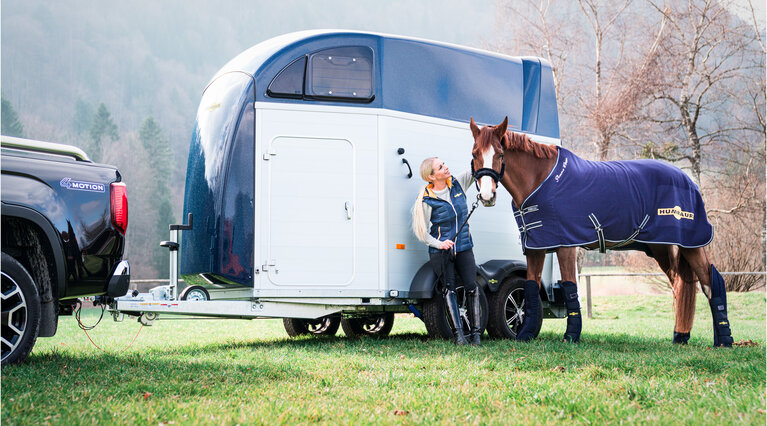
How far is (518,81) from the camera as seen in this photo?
860 cm

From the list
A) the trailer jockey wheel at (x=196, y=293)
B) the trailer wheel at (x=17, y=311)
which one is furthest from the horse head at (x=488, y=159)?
the trailer wheel at (x=17, y=311)

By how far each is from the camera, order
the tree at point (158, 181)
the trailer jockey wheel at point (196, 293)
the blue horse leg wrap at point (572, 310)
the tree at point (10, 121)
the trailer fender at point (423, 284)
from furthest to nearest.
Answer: the tree at point (158, 181) → the tree at point (10, 121) → the blue horse leg wrap at point (572, 310) → the trailer fender at point (423, 284) → the trailer jockey wheel at point (196, 293)

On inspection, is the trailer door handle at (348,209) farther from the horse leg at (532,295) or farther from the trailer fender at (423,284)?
the horse leg at (532,295)

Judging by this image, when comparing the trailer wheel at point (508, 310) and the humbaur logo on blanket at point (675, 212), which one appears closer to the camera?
the humbaur logo on blanket at point (675, 212)

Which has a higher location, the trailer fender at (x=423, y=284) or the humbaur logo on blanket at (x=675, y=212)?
the humbaur logo on blanket at (x=675, y=212)

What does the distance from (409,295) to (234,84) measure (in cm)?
281

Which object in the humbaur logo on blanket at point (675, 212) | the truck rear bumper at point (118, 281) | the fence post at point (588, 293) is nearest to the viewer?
the truck rear bumper at point (118, 281)

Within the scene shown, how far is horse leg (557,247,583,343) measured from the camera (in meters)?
7.26

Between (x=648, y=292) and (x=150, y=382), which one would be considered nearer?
(x=150, y=382)

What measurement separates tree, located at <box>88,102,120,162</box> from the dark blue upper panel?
49.6 meters

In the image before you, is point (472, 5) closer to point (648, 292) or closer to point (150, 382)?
point (648, 292)

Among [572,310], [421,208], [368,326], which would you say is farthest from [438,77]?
[368,326]

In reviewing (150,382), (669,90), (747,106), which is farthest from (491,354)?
(747,106)

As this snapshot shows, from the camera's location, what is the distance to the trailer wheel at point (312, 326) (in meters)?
8.96
